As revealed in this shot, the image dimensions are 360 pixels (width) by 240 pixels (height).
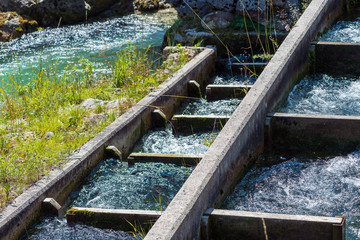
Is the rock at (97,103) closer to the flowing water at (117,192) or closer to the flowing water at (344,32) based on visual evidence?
the flowing water at (117,192)

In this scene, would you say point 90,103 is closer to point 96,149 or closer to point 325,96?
point 96,149

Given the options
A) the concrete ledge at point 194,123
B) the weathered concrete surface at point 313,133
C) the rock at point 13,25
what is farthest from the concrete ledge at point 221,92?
the rock at point 13,25

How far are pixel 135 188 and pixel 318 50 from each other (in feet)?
12.2

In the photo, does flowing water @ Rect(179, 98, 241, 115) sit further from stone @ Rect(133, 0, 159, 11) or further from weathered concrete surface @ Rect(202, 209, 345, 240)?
stone @ Rect(133, 0, 159, 11)

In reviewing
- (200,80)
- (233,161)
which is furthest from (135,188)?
(200,80)

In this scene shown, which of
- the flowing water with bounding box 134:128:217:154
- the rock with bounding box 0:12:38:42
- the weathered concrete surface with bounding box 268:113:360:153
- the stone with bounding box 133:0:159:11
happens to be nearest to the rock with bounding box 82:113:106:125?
the flowing water with bounding box 134:128:217:154

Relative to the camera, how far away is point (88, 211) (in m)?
4.89

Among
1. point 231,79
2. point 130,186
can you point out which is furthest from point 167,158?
point 231,79

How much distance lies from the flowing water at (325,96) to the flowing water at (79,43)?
Result: 4.28 m

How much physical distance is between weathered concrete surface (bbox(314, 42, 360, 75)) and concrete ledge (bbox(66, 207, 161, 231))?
13.8 ft

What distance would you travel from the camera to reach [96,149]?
19.5 feet

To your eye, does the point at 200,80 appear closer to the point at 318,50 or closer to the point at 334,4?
the point at 318,50

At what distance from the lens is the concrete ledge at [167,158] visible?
6031 millimetres

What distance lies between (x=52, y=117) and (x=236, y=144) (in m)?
2.62
